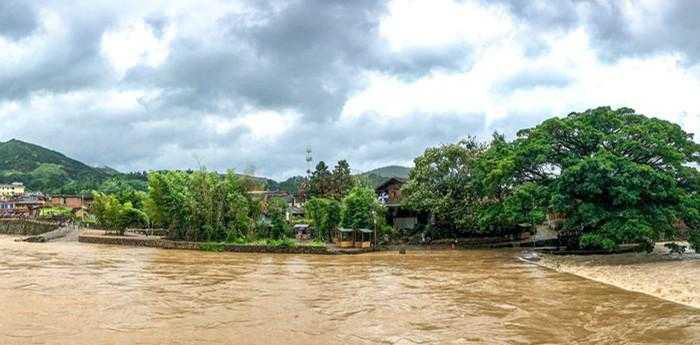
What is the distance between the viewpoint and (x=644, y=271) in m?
19.6

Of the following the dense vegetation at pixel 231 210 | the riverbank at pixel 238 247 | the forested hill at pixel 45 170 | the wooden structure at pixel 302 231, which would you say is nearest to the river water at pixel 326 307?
the riverbank at pixel 238 247

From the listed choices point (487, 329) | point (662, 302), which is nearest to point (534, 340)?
point (487, 329)

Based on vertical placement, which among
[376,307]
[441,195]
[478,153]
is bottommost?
[376,307]

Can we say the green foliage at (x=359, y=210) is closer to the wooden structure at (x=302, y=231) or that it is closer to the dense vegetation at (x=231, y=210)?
the dense vegetation at (x=231, y=210)

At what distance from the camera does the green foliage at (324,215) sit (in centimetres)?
3562

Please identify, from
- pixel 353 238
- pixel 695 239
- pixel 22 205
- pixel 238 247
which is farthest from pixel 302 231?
pixel 22 205

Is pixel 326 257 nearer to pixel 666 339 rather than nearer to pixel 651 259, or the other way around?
pixel 651 259

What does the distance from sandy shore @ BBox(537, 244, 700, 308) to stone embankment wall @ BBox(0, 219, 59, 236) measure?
146 feet

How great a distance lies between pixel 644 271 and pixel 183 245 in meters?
25.7

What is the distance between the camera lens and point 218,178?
37.8m

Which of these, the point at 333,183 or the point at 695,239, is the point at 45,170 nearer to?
the point at 333,183

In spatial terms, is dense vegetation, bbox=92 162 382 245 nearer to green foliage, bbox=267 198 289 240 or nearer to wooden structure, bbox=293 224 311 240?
green foliage, bbox=267 198 289 240

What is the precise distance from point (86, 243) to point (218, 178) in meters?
11.2

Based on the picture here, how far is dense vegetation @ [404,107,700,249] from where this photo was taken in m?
23.4
